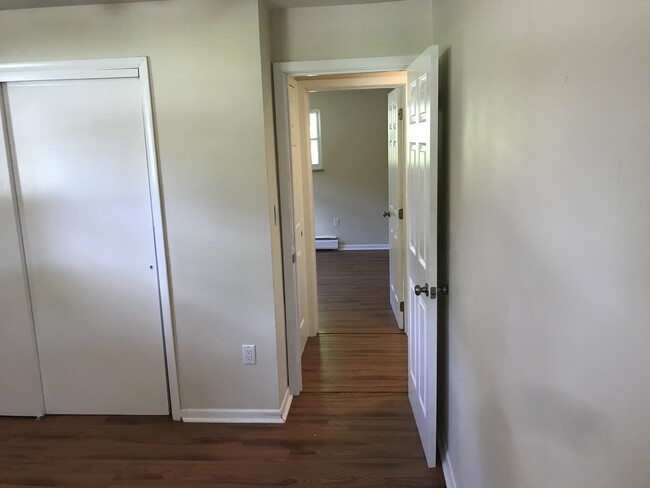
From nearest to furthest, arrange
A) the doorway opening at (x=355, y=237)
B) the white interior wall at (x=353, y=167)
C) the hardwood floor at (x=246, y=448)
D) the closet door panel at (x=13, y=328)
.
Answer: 1. the hardwood floor at (x=246, y=448)
2. the closet door panel at (x=13, y=328)
3. the doorway opening at (x=355, y=237)
4. the white interior wall at (x=353, y=167)

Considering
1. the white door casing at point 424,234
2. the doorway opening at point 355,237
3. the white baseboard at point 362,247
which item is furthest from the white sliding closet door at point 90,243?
the white baseboard at point 362,247

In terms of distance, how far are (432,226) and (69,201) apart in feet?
6.61

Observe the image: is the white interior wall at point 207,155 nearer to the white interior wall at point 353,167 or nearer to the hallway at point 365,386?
the hallway at point 365,386

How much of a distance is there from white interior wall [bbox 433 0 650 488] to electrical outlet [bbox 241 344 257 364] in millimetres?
1416

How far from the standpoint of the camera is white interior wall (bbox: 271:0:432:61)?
2.79 meters

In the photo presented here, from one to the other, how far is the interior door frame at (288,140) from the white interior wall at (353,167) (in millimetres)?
4440

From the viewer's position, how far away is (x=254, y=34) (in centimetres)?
263

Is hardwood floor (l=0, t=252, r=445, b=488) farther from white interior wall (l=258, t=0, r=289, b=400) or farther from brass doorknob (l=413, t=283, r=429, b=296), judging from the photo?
brass doorknob (l=413, t=283, r=429, b=296)

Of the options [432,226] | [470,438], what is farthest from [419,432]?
[432,226]

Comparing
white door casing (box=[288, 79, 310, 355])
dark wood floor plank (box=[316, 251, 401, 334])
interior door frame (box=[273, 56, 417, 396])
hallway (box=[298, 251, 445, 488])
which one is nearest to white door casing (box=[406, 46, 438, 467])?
hallway (box=[298, 251, 445, 488])

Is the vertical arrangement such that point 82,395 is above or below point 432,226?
below

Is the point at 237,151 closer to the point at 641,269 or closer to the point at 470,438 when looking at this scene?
the point at 470,438

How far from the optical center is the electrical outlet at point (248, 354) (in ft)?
9.71

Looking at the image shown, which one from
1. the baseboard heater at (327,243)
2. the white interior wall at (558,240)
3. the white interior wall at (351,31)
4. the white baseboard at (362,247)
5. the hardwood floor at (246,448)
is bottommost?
the hardwood floor at (246,448)
